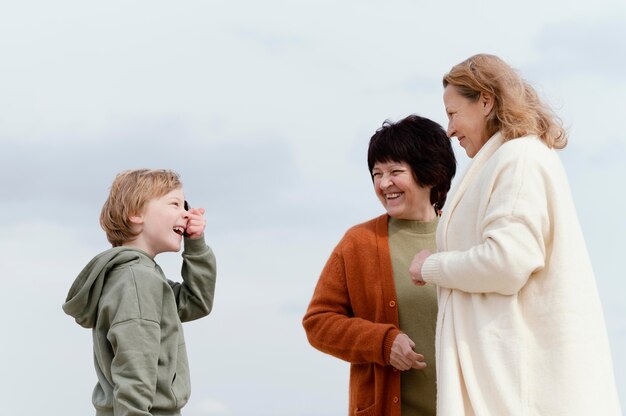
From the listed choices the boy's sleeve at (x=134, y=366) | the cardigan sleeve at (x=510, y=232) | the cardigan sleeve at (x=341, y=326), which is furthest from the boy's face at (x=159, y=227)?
the cardigan sleeve at (x=510, y=232)

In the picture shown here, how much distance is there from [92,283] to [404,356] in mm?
1522

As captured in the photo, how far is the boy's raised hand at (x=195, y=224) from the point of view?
5332 mm

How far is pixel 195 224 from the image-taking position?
534cm

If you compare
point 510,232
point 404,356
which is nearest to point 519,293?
point 510,232

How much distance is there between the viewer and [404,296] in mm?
5305

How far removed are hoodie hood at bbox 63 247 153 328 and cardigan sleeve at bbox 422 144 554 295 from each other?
152cm

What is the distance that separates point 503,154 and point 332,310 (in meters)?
1.38

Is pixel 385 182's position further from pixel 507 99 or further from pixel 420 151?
pixel 507 99

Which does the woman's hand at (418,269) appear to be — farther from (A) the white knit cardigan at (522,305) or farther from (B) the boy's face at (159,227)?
(B) the boy's face at (159,227)

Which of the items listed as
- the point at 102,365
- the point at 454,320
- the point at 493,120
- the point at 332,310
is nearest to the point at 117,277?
the point at 102,365

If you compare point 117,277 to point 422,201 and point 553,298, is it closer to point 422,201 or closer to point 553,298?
point 422,201

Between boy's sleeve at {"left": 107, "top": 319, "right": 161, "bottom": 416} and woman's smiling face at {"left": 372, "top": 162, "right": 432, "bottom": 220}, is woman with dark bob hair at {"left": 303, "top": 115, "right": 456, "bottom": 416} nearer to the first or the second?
woman's smiling face at {"left": 372, "top": 162, "right": 432, "bottom": 220}

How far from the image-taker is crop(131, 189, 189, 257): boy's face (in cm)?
516

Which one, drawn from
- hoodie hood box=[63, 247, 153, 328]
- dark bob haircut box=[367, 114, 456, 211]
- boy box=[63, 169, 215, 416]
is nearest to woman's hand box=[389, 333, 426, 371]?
dark bob haircut box=[367, 114, 456, 211]
